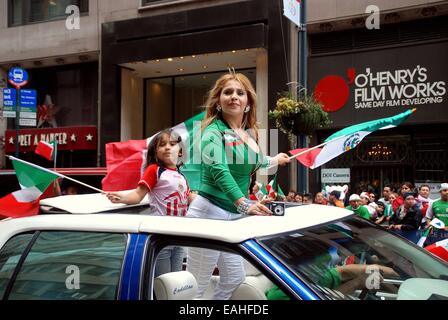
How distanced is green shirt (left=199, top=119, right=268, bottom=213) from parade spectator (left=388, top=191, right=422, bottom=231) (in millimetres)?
6160

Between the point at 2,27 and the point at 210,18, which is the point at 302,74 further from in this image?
the point at 2,27

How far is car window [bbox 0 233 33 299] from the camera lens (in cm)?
272

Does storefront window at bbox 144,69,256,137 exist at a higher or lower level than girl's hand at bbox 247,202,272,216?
higher

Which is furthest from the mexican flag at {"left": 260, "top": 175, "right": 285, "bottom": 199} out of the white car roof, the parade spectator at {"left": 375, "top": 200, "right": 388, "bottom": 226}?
the white car roof

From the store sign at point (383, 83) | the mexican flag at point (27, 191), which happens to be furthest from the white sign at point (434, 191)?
the mexican flag at point (27, 191)

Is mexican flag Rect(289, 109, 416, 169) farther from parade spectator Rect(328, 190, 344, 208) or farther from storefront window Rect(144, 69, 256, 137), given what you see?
storefront window Rect(144, 69, 256, 137)

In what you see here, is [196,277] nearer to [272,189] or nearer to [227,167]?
[227,167]

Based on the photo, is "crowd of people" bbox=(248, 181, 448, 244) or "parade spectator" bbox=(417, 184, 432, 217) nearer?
"crowd of people" bbox=(248, 181, 448, 244)

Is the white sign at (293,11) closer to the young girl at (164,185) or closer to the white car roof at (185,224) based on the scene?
the young girl at (164,185)

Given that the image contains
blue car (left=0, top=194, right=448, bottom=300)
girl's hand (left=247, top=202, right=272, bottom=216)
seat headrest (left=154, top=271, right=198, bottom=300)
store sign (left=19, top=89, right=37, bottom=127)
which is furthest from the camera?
store sign (left=19, top=89, right=37, bottom=127)

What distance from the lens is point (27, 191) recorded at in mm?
3621

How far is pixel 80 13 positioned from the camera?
20484mm

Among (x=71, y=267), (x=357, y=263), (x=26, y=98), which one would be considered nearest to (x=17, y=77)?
(x=26, y=98)

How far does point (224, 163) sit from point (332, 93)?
1372 centimetres
